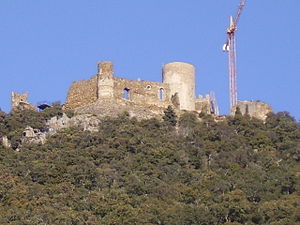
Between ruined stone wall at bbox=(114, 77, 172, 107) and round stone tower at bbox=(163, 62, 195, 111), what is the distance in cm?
39

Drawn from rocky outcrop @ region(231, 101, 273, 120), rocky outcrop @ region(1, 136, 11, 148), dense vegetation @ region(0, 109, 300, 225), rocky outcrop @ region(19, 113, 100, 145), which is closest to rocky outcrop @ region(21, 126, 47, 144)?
rocky outcrop @ region(19, 113, 100, 145)

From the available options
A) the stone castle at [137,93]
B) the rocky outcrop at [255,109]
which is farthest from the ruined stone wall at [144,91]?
the rocky outcrop at [255,109]

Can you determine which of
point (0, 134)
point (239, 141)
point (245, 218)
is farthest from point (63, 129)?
point (245, 218)

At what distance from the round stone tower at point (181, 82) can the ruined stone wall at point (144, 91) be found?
1.29ft

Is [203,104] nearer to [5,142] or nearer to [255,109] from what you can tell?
[255,109]

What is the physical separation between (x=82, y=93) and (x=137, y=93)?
2585 millimetres

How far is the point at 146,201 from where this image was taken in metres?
66.7

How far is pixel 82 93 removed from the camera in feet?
Answer: 260

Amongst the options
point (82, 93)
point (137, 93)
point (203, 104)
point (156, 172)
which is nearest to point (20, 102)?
point (82, 93)

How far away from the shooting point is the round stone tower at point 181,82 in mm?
79875

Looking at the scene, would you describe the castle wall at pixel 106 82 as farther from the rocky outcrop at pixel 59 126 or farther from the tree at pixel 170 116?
the tree at pixel 170 116

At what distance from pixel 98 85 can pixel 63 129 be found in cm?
363

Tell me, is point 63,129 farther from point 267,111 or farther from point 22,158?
point 267,111

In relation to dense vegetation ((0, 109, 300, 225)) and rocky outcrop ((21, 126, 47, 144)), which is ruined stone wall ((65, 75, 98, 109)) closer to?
dense vegetation ((0, 109, 300, 225))
